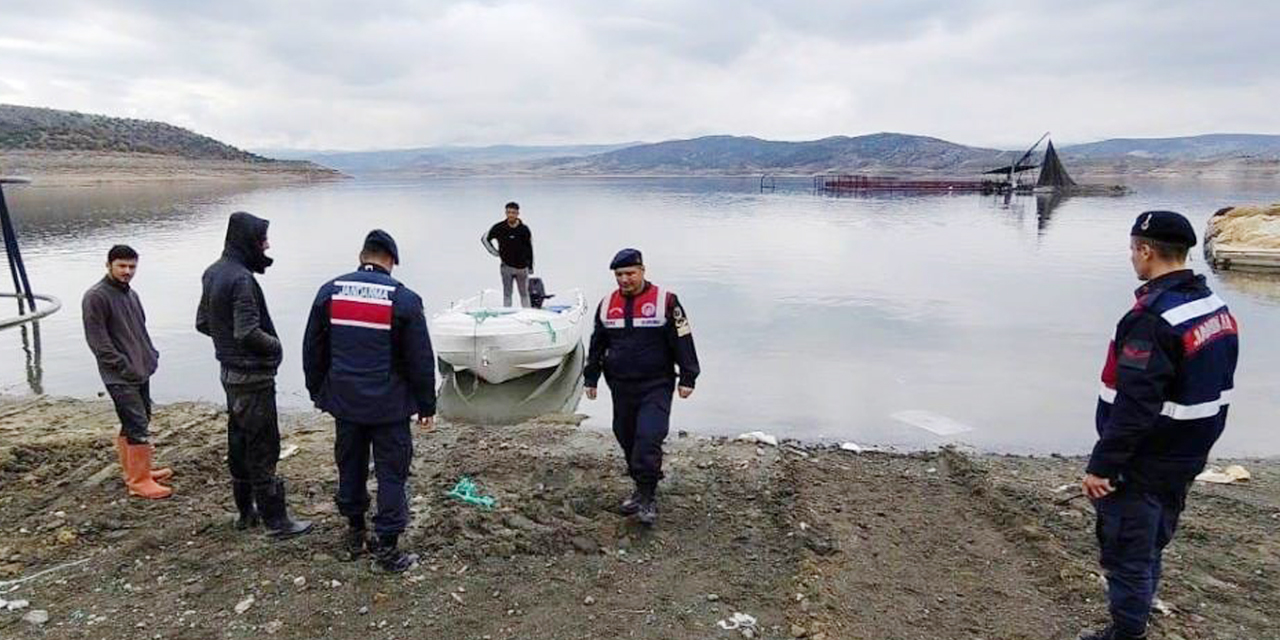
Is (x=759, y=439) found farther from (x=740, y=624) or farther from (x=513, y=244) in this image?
(x=513, y=244)

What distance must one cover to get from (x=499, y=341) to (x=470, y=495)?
411cm

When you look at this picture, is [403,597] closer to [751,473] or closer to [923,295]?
[751,473]

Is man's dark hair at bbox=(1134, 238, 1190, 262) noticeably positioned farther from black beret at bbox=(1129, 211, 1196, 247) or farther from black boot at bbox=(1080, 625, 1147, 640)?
Result: black boot at bbox=(1080, 625, 1147, 640)

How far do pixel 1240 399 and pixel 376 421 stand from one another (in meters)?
9.38

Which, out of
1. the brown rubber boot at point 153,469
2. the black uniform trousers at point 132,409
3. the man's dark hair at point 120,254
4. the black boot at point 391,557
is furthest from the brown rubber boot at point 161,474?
the black boot at point 391,557

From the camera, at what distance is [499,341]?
9.54m

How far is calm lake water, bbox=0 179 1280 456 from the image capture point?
29.6 feet

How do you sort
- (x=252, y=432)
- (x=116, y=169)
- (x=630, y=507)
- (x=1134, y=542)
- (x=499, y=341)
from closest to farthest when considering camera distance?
1. (x=1134, y=542)
2. (x=252, y=432)
3. (x=630, y=507)
4. (x=499, y=341)
5. (x=116, y=169)

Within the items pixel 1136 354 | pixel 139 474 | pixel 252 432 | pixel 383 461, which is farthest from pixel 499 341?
pixel 1136 354

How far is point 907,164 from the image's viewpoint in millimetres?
195000

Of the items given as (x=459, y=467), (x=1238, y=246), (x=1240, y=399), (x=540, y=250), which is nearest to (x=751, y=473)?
(x=459, y=467)

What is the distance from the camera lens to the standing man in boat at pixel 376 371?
13.7 feet

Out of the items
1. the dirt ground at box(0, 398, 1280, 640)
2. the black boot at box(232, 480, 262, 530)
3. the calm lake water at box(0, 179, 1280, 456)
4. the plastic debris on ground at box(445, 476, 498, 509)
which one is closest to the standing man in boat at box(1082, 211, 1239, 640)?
the dirt ground at box(0, 398, 1280, 640)

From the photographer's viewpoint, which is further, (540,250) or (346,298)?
(540,250)
